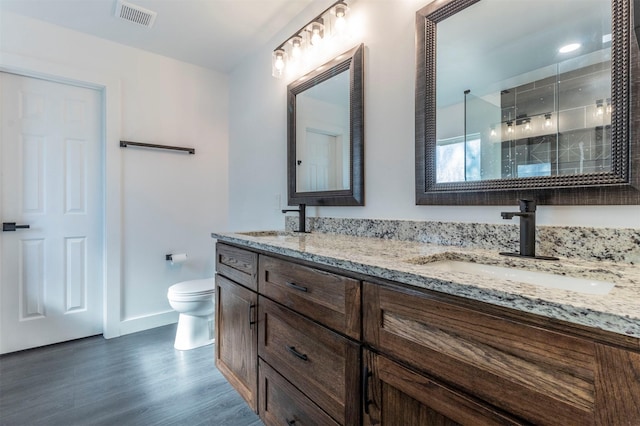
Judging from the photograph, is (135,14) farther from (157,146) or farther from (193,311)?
(193,311)

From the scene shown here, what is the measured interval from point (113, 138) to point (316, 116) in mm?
1661

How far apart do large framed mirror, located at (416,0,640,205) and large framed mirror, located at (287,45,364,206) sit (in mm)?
Answer: 362

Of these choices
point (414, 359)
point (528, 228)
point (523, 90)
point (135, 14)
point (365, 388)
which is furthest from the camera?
point (135, 14)

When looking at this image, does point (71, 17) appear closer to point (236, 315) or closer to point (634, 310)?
point (236, 315)

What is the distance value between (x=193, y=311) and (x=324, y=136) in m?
1.53

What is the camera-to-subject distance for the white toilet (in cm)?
210

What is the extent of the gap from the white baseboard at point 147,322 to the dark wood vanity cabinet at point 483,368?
235 centimetres

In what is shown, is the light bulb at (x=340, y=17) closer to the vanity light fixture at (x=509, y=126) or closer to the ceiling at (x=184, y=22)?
the ceiling at (x=184, y=22)

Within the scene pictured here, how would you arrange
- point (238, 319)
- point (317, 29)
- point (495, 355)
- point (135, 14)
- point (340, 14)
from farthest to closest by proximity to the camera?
1. point (135, 14)
2. point (317, 29)
3. point (340, 14)
4. point (238, 319)
5. point (495, 355)

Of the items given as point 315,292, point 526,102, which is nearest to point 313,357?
point 315,292

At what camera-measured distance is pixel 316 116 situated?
1902 mm

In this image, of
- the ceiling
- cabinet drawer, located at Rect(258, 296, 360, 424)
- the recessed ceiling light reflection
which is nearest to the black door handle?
the ceiling

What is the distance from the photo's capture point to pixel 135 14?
200 cm

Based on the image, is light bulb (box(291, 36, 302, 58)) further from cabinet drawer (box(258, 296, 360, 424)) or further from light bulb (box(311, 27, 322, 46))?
cabinet drawer (box(258, 296, 360, 424))
